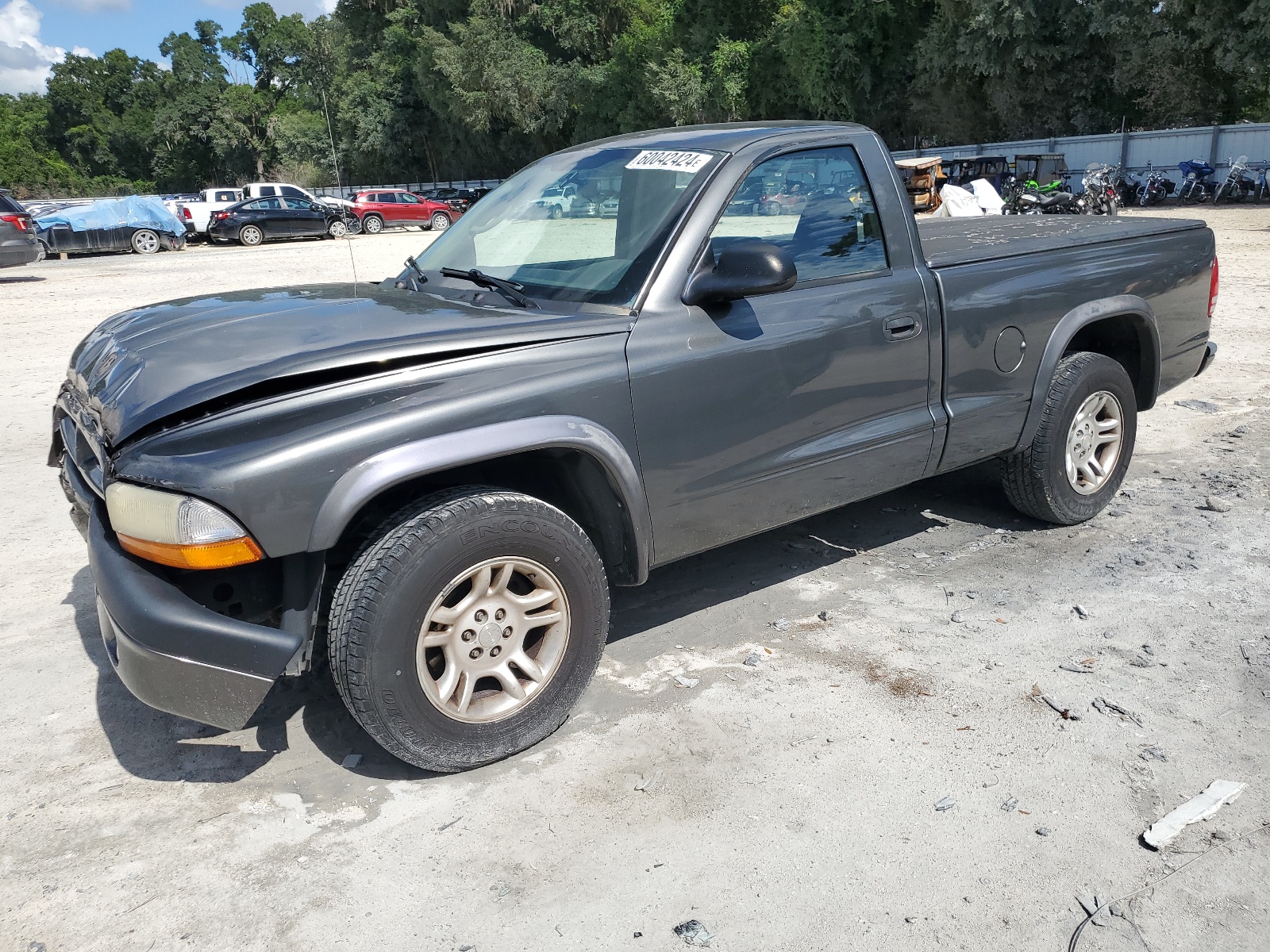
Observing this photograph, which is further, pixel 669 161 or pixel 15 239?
pixel 15 239

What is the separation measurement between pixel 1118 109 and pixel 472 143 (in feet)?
116

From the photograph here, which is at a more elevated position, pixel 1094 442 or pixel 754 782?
pixel 1094 442

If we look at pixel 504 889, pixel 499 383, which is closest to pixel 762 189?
pixel 499 383

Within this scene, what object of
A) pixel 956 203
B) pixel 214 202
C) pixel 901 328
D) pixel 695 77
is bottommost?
pixel 901 328

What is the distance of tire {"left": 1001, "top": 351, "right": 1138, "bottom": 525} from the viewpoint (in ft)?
15.0

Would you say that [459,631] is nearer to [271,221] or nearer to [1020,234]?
[1020,234]

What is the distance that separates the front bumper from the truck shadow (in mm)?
563

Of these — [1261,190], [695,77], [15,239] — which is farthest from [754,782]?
[695,77]

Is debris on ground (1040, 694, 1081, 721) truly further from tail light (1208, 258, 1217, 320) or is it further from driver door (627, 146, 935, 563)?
tail light (1208, 258, 1217, 320)

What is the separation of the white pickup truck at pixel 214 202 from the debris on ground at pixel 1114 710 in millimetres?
30392

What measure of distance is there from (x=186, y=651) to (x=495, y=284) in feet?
5.42

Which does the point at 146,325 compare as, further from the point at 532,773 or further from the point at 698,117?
the point at 698,117

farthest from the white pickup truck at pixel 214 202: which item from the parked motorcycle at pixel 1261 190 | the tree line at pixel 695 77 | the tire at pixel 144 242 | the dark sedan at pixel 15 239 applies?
the parked motorcycle at pixel 1261 190

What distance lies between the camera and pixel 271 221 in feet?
98.3
